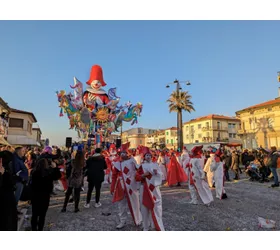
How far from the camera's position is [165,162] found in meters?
13.1

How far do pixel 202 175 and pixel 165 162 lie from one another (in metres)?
6.34

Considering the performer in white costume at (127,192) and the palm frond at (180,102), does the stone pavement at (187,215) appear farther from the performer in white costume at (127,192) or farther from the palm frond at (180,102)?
the palm frond at (180,102)

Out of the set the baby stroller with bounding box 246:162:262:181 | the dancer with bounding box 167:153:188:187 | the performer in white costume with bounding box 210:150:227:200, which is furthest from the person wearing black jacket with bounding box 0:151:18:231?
the baby stroller with bounding box 246:162:262:181

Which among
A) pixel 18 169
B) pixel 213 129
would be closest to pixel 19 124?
pixel 18 169

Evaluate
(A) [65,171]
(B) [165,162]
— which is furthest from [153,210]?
(B) [165,162]

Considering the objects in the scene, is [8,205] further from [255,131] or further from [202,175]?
[255,131]

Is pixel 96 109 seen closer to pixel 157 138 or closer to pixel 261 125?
pixel 261 125

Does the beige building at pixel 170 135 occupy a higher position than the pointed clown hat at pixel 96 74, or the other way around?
the pointed clown hat at pixel 96 74

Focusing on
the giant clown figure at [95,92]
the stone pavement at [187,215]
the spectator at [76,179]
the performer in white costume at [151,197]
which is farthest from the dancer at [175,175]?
the giant clown figure at [95,92]

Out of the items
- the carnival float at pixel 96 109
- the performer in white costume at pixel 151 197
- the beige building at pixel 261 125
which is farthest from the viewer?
the beige building at pixel 261 125

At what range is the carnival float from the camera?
2508cm

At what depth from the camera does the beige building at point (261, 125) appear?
126ft

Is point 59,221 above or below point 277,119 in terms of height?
below

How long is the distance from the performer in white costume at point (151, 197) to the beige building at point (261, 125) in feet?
135
